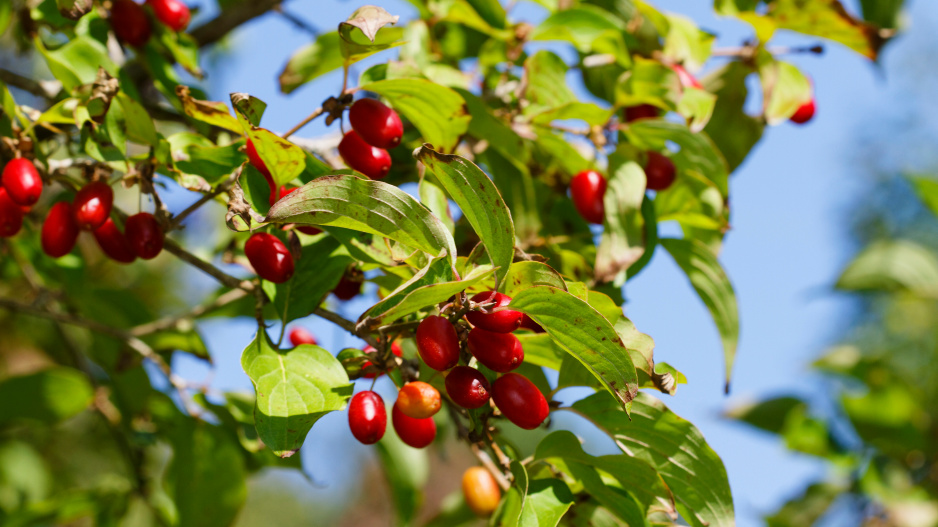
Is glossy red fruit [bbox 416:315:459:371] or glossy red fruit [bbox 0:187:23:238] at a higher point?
glossy red fruit [bbox 416:315:459:371]

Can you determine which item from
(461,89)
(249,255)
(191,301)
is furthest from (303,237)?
(191,301)

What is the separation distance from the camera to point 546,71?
57.0 inches

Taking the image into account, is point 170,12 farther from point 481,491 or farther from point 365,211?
point 481,491

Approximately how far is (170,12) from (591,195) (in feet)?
3.21

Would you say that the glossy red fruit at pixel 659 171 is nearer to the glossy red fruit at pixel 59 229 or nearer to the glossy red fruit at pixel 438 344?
the glossy red fruit at pixel 438 344

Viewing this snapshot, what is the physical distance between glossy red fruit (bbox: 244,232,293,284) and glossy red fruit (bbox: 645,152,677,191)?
74 centimetres

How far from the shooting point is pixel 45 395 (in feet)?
6.22

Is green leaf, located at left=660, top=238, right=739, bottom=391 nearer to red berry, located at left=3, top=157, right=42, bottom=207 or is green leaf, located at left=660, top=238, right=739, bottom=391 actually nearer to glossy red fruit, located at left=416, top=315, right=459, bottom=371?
glossy red fruit, located at left=416, top=315, right=459, bottom=371

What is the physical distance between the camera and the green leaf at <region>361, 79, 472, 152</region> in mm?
1086

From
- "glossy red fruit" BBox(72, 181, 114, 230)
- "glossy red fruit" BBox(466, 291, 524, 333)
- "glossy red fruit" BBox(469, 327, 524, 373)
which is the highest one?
"glossy red fruit" BBox(466, 291, 524, 333)

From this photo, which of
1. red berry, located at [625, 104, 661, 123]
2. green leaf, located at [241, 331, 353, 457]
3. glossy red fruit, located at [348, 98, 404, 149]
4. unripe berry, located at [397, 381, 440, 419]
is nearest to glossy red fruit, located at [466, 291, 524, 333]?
unripe berry, located at [397, 381, 440, 419]

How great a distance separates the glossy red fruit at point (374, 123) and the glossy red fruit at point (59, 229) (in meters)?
0.50

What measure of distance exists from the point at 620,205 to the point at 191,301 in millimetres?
3289

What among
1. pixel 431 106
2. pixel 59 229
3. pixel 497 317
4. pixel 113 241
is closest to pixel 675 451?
pixel 497 317
